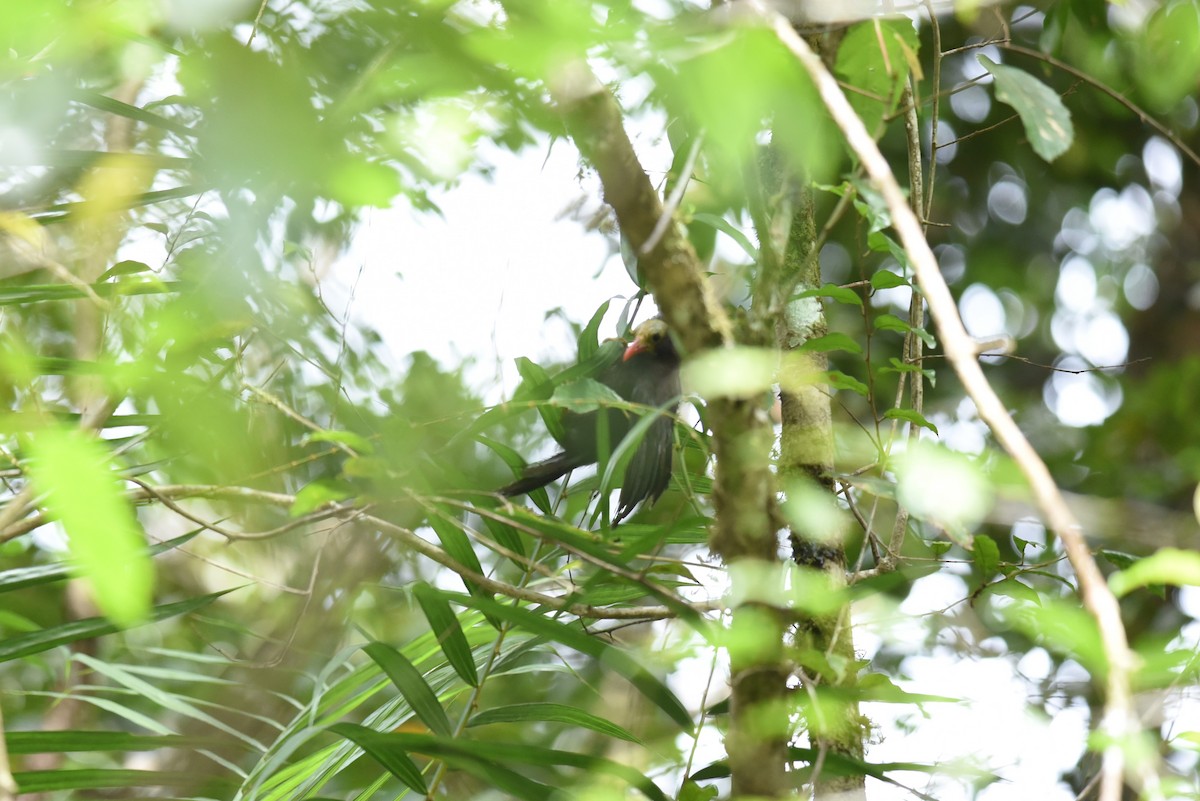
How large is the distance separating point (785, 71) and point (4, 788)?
74 cm

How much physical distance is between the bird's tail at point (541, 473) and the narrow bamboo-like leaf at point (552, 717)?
407mm

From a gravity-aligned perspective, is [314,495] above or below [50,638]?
above

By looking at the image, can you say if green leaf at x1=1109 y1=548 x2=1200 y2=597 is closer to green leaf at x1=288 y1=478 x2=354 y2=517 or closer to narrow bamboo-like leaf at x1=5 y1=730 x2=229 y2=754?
green leaf at x1=288 y1=478 x2=354 y2=517

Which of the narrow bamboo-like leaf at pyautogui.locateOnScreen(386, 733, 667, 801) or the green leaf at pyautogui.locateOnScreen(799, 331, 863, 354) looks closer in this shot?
the narrow bamboo-like leaf at pyautogui.locateOnScreen(386, 733, 667, 801)

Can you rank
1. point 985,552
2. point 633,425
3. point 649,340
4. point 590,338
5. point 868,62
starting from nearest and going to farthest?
point 868,62, point 985,552, point 590,338, point 633,425, point 649,340

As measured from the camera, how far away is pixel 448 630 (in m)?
1.18

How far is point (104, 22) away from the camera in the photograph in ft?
A: 1.99

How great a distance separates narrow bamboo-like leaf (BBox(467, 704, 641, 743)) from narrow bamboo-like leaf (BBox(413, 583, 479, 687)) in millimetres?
55

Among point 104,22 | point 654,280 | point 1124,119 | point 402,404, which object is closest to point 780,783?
point 654,280

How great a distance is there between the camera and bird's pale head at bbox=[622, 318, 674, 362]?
2.19 metres

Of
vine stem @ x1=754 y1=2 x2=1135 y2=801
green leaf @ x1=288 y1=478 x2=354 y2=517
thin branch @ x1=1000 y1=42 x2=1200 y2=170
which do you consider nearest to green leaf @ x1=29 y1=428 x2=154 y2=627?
green leaf @ x1=288 y1=478 x2=354 y2=517

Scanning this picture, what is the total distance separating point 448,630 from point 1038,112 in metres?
0.87

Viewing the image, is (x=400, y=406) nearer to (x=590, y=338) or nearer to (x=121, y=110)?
(x=590, y=338)

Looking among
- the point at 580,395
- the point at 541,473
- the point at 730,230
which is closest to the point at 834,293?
the point at 730,230
